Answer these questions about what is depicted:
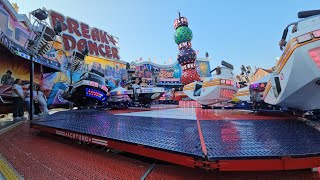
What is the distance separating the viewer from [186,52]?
20.5 meters

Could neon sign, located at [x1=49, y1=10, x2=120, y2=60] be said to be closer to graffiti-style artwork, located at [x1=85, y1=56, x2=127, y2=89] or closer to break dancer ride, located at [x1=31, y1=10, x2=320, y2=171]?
graffiti-style artwork, located at [x1=85, y1=56, x2=127, y2=89]

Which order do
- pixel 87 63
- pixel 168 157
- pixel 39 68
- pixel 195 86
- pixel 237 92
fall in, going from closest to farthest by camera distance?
pixel 168 157, pixel 237 92, pixel 195 86, pixel 39 68, pixel 87 63

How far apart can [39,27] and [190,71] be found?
14.4m

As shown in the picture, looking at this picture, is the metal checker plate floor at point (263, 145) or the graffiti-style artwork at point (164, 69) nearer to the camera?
the metal checker plate floor at point (263, 145)

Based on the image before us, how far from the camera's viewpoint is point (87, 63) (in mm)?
19234

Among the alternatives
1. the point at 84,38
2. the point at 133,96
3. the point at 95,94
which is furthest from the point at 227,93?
the point at 84,38

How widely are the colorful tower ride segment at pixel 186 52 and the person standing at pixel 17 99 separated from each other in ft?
49.2

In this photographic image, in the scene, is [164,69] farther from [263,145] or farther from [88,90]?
[263,145]

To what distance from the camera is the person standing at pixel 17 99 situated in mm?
7352

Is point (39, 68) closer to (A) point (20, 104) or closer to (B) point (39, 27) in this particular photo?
(B) point (39, 27)

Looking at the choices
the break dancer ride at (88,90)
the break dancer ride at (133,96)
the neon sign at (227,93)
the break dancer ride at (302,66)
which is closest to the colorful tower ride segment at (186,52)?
the break dancer ride at (133,96)

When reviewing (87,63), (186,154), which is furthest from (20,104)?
(87,63)

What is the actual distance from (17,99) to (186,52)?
15.5 m

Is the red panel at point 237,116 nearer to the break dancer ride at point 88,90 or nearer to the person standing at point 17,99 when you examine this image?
the break dancer ride at point 88,90
